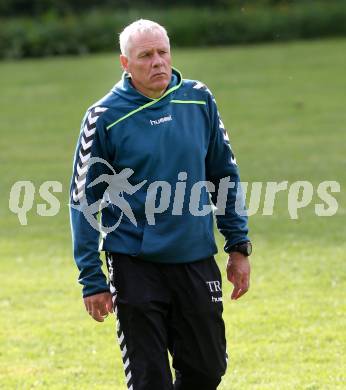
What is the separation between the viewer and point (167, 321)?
5676 mm

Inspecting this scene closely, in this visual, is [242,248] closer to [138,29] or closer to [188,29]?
[138,29]

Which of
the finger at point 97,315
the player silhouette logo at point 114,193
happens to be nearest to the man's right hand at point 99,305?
the finger at point 97,315

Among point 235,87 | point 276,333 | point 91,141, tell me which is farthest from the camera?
point 235,87

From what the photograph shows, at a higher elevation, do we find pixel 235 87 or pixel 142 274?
pixel 142 274

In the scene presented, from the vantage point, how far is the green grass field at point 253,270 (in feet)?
24.6

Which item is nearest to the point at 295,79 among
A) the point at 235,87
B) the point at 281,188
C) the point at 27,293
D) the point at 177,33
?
the point at 235,87

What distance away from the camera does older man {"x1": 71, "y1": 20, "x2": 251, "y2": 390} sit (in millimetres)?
5520

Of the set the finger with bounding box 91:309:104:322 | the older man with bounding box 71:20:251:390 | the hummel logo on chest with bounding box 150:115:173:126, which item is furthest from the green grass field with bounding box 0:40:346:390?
the hummel logo on chest with bounding box 150:115:173:126

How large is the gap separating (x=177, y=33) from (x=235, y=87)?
12.8 m

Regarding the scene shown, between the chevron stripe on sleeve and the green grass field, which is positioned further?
the green grass field

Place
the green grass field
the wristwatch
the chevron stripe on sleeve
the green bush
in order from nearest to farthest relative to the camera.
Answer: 1. the chevron stripe on sleeve
2. the wristwatch
3. the green grass field
4. the green bush

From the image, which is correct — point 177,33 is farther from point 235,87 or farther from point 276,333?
point 276,333

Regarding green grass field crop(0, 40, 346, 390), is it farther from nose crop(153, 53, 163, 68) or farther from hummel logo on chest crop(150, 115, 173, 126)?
nose crop(153, 53, 163, 68)

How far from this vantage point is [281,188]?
49.3 ft
